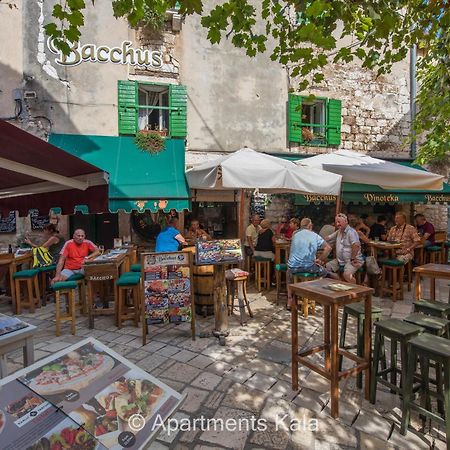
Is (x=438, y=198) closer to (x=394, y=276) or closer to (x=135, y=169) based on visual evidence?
(x=394, y=276)

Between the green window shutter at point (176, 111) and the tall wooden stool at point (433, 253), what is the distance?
23.6 feet

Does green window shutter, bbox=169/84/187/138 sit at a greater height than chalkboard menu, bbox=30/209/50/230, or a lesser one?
greater

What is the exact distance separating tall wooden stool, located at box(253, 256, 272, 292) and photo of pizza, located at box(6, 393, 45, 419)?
5.84m

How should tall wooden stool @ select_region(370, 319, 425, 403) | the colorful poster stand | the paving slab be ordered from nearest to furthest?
tall wooden stool @ select_region(370, 319, 425, 403), the paving slab, the colorful poster stand

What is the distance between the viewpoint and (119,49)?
8922mm

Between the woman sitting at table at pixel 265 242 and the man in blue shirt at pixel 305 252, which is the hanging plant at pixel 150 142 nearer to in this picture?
the woman sitting at table at pixel 265 242

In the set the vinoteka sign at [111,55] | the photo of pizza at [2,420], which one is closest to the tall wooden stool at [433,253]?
the vinoteka sign at [111,55]

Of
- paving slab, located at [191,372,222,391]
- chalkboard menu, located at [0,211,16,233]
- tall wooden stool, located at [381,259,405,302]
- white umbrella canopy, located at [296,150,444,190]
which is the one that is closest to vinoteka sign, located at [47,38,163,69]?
chalkboard menu, located at [0,211,16,233]

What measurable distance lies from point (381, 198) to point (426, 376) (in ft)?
23.6

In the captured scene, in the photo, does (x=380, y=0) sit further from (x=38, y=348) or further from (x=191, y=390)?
(x=38, y=348)

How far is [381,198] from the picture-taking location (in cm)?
917

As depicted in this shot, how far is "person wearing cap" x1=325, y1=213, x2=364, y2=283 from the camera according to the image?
19.4ft

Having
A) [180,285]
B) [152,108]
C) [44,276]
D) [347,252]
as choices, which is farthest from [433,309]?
[152,108]

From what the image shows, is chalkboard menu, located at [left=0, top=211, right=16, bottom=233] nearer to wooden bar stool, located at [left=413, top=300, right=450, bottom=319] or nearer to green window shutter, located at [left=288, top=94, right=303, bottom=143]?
green window shutter, located at [left=288, top=94, right=303, bottom=143]
